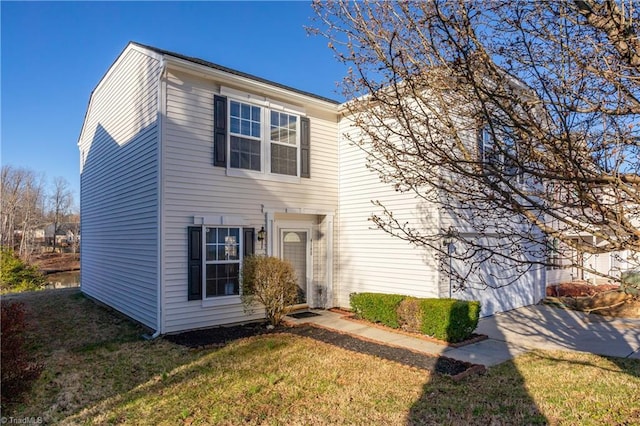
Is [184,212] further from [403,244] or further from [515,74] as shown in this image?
[515,74]

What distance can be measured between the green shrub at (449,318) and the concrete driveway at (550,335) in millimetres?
310

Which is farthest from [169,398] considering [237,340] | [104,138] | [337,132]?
[104,138]

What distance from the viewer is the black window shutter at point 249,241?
8516 mm

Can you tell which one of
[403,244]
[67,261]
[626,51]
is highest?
[626,51]

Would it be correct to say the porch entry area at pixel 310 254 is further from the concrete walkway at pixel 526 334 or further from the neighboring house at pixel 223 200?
the concrete walkway at pixel 526 334

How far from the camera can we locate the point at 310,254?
33.5ft

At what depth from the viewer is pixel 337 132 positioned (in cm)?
1053

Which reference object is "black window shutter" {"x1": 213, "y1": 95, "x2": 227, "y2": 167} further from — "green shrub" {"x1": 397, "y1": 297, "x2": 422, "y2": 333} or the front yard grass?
"green shrub" {"x1": 397, "y1": 297, "x2": 422, "y2": 333}

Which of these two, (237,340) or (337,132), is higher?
(337,132)

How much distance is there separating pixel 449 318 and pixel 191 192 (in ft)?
18.1

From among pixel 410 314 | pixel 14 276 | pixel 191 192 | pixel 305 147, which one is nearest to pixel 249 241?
A: pixel 191 192

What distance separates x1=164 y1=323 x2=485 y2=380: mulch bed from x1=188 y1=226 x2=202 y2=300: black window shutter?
0.78m

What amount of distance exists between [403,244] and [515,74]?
5771mm

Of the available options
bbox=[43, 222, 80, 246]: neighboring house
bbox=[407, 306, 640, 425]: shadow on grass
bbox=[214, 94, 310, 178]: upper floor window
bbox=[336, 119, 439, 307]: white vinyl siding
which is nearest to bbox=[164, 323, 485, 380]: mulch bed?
bbox=[407, 306, 640, 425]: shadow on grass
